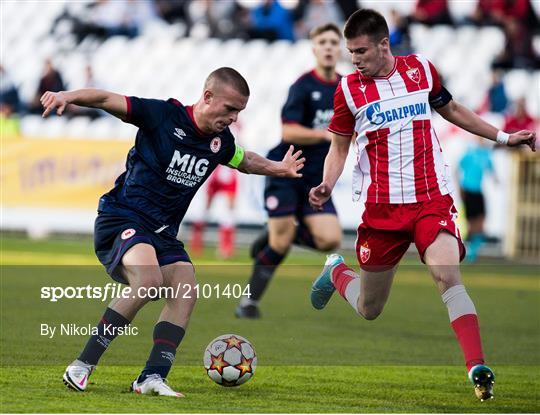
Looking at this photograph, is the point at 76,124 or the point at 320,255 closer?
the point at 320,255

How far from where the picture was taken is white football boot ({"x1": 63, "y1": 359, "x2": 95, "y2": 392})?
5.92 meters

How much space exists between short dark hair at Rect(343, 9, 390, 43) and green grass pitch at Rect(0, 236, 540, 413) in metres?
2.00

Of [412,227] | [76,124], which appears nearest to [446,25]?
[76,124]

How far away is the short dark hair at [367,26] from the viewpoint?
6414mm

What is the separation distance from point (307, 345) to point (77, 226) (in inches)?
412

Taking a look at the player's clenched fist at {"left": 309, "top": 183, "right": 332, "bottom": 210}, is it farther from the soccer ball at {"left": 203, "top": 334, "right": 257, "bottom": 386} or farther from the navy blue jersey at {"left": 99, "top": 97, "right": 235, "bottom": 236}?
the soccer ball at {"left": 203, "top": 334, "right": 257, "bottom": 386}

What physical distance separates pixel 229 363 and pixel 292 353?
5.56 feet

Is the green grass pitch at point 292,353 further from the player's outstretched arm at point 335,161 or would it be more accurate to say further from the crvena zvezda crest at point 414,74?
the crvena zvezda crest at point 414,74

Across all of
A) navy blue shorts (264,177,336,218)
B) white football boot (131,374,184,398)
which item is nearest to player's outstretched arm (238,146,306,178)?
white football boot (131,374,184,398)

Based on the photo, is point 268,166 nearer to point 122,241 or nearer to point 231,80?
point 231,80

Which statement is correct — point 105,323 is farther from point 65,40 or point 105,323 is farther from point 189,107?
point 65,40

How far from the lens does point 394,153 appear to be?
6.59 m

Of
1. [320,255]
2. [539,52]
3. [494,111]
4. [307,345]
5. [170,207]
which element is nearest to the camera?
[170,207]

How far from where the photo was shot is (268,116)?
22.6 metres
